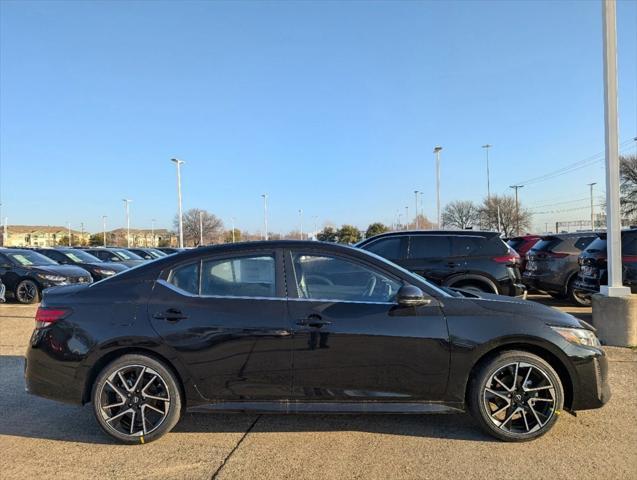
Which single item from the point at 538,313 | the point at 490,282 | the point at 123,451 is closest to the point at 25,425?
the point at 123,451

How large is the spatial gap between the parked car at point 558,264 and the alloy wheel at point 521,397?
25.1 feet

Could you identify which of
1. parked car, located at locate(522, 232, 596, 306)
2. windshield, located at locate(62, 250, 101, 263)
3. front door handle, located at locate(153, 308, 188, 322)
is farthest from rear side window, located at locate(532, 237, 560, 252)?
windshield, located at locate(62, 250, 101, 263)

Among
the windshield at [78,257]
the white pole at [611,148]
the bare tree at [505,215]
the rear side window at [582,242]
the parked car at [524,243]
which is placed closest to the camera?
the white pole at [611,148]

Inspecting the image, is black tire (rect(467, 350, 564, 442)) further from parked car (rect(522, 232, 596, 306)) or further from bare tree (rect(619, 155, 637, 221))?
bare tree (rect(619, 155, 637, 221))

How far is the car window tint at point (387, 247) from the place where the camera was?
8945mm

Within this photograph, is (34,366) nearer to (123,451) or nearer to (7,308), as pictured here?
(123,451)

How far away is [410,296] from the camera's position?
382 centimetres

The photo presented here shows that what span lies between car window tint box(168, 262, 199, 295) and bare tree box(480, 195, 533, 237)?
209 feet

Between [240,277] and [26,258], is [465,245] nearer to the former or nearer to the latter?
[240,277]

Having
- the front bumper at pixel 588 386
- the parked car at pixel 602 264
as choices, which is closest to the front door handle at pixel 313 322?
the front bumper at pixel 588 386

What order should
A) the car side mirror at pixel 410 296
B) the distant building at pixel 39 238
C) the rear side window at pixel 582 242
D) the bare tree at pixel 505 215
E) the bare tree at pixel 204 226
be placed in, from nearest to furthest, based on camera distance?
the car side mirror at pixel 410 296
the rear side window at pixel 582 242
the bare tree at pixel 505 215
the bare tree at pixel 204 226
the distant building at pixel 39 238

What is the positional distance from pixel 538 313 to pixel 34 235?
123919 millimetres

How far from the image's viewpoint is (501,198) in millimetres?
68125

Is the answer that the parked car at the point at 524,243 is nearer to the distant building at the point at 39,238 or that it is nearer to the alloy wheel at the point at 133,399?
A: the alloy wheel at the point at 133,399
